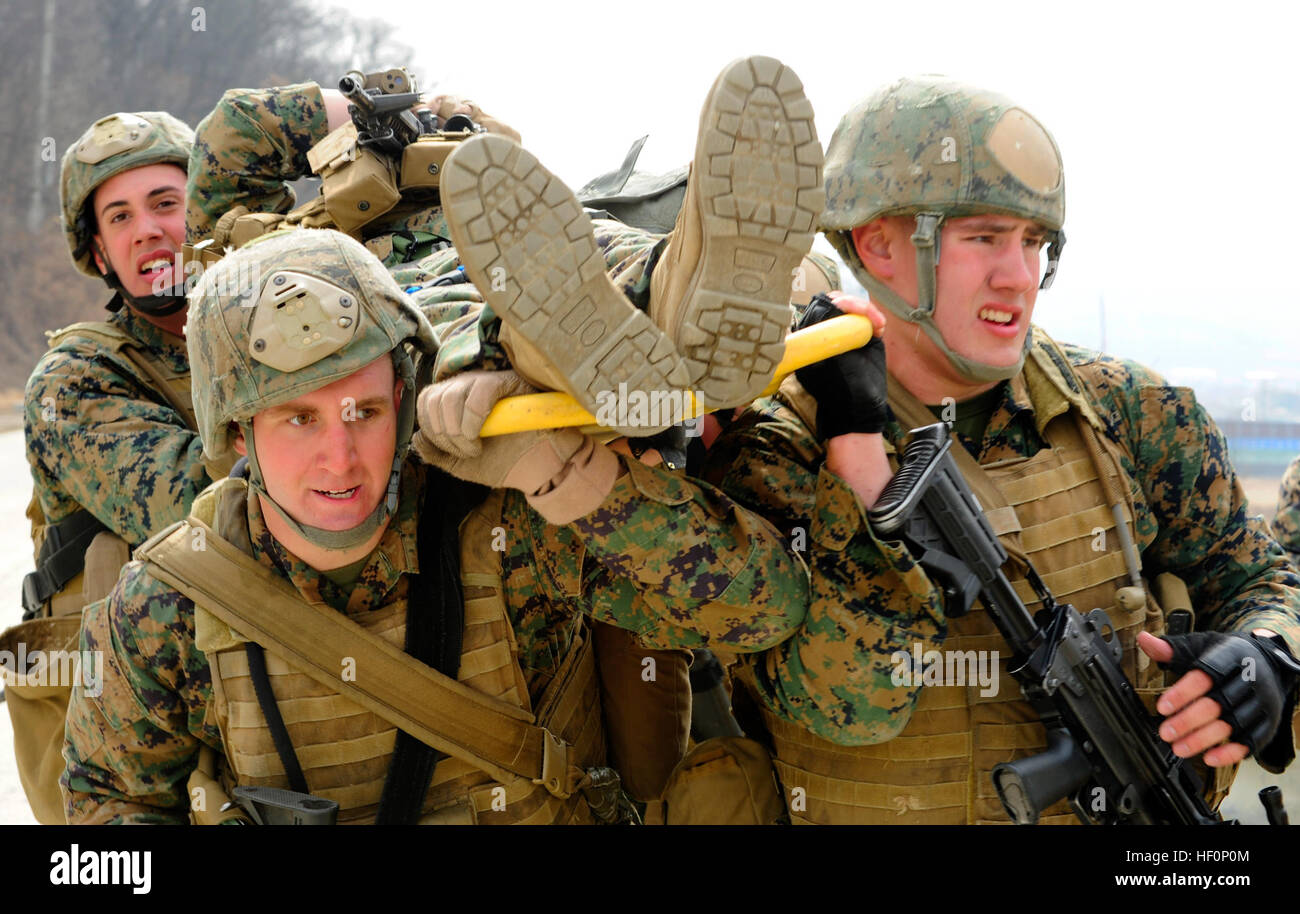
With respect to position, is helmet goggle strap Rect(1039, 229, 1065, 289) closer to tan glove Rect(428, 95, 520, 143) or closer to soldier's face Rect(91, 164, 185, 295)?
tan glove Rect(428, 95, 520, 143)

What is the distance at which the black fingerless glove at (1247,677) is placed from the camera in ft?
9.29

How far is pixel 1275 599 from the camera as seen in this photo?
3.08m

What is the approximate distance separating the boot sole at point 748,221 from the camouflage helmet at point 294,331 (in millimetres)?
751

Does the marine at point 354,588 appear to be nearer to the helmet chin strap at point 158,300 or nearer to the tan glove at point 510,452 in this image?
the tan glove at point 510,452

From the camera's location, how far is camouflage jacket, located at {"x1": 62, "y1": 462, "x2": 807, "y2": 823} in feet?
8.58

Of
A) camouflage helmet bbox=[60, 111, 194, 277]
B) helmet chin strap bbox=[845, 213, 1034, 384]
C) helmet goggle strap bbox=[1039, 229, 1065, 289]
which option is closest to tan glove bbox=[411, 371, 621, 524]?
helmet chin strap bbox=[845, 213, 1034, 384]

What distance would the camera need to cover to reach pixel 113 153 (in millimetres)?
4672

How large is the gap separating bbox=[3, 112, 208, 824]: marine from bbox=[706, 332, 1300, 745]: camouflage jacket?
1873 millimetres

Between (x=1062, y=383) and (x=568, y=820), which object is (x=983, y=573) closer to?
(x=1062, y=383)

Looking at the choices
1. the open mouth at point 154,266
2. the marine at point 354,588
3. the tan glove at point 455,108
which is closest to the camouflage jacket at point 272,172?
the open mouth at point 154,266

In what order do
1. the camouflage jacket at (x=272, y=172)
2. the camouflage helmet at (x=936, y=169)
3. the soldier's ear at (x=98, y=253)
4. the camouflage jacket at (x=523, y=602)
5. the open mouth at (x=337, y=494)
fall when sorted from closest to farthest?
1. the camouflage jacket at (x=523, y=602)
2. the open mouth at (x=337, y=494)
3. the camouflage helmet at (x=936, y=169)
4. the camouflage jacket at (x=272, y=172)
5. the soldier's ear at (x=98, y=253)

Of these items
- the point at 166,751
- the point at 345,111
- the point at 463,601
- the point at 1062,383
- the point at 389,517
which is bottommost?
the point at 166,751
